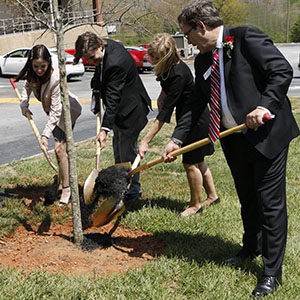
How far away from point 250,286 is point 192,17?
1825 mm

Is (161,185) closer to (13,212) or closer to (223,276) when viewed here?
(13,212)

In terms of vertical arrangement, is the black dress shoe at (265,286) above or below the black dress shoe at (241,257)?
A: above

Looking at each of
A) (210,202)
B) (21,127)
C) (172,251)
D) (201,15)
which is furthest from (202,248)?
(21,127)

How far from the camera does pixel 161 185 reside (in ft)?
19.3

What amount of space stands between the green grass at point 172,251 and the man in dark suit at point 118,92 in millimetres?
612

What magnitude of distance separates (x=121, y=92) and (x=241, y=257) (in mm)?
1933

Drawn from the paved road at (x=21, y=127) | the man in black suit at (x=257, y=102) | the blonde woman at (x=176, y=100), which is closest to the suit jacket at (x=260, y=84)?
the man in black suit at (x=257, y=102)

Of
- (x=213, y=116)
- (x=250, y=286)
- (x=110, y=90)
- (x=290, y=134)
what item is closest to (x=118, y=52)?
(x=110, y=90)

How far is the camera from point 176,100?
15.1 feet

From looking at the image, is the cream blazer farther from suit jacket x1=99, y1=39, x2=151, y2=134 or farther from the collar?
the collar

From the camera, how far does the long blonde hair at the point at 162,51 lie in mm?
4430

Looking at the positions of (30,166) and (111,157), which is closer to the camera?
(30,166)

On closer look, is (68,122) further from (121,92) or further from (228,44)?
(228,44)

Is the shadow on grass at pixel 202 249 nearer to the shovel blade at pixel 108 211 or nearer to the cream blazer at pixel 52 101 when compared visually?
the shovel blade at pixel 108 211
